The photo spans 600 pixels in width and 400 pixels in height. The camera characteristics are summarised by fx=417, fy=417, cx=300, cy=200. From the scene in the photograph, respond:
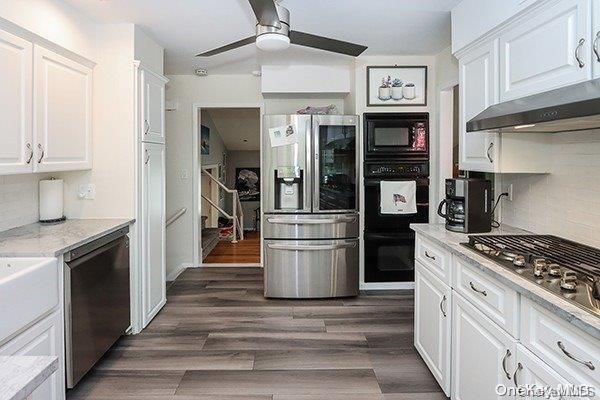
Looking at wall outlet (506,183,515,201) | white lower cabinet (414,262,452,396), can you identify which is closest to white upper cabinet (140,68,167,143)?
white lower cabinet (414,262,452,396)

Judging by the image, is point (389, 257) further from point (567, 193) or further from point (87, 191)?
point (87, 191)

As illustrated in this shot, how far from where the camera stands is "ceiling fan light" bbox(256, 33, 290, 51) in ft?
8.01

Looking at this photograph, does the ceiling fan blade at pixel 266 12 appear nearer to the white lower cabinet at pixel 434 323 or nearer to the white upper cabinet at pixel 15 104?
the white upper cabinet at pixel 15 104

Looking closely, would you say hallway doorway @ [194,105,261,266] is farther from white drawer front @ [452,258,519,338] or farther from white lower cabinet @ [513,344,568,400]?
white lower cabinet @ [513,344,568,400]

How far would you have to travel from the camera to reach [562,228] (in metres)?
2.26

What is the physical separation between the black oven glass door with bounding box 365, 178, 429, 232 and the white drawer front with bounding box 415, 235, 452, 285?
4.49 ft

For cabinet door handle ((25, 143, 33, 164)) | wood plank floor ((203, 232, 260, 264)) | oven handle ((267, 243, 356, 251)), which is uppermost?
cabinet door handle ((25, 143, 33, 164))

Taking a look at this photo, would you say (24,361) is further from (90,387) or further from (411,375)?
(411,375)

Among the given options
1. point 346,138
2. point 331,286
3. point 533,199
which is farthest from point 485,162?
point 331,286

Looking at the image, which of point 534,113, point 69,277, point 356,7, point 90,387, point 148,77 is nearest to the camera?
point 534,113

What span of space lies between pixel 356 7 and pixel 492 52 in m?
0.98

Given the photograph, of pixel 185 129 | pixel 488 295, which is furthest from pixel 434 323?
pixel 185 129

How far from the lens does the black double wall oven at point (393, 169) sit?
4078 mm

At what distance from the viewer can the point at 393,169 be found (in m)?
4.10
